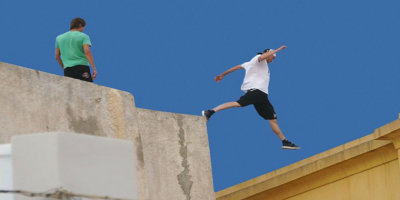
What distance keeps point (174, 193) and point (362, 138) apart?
21.0ft

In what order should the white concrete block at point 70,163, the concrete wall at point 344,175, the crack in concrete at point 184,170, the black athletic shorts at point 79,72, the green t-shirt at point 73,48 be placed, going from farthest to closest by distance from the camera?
1. the concrete wall at point 344,175
2. the green t-shirt at point 73,48
3. the black athletic shorts at point 79,72
4. the crack in concrete at point 184,170
5. the white concrete block at point 70,163

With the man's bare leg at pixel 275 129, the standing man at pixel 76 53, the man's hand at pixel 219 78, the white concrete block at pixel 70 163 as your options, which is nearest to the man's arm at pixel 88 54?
the standing man at pixel 76 53

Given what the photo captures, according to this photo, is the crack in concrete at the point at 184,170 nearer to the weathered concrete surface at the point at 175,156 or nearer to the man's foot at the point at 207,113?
the weathered concrete surface at the point at 175,156

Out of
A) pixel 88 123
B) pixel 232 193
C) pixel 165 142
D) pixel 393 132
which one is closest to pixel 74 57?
pixel 165 142

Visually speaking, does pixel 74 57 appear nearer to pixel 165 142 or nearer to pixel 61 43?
pixel 61 43

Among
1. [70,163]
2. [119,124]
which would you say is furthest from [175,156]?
[70,163]

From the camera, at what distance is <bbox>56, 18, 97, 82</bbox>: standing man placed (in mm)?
11797

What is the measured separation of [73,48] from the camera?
11.9 m

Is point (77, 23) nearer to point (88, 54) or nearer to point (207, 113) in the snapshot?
point (88, 54)

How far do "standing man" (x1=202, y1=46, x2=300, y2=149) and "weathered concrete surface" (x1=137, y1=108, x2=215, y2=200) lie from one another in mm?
3286

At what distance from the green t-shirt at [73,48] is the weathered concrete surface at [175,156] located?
1.41 m

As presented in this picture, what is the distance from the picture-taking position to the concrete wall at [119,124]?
874cm

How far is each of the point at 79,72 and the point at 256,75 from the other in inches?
150

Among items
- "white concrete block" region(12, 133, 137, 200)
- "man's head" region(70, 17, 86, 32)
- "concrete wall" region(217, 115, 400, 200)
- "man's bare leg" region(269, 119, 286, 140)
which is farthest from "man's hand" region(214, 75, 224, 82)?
"white concrete block" region(12, 133, 137, 200)
